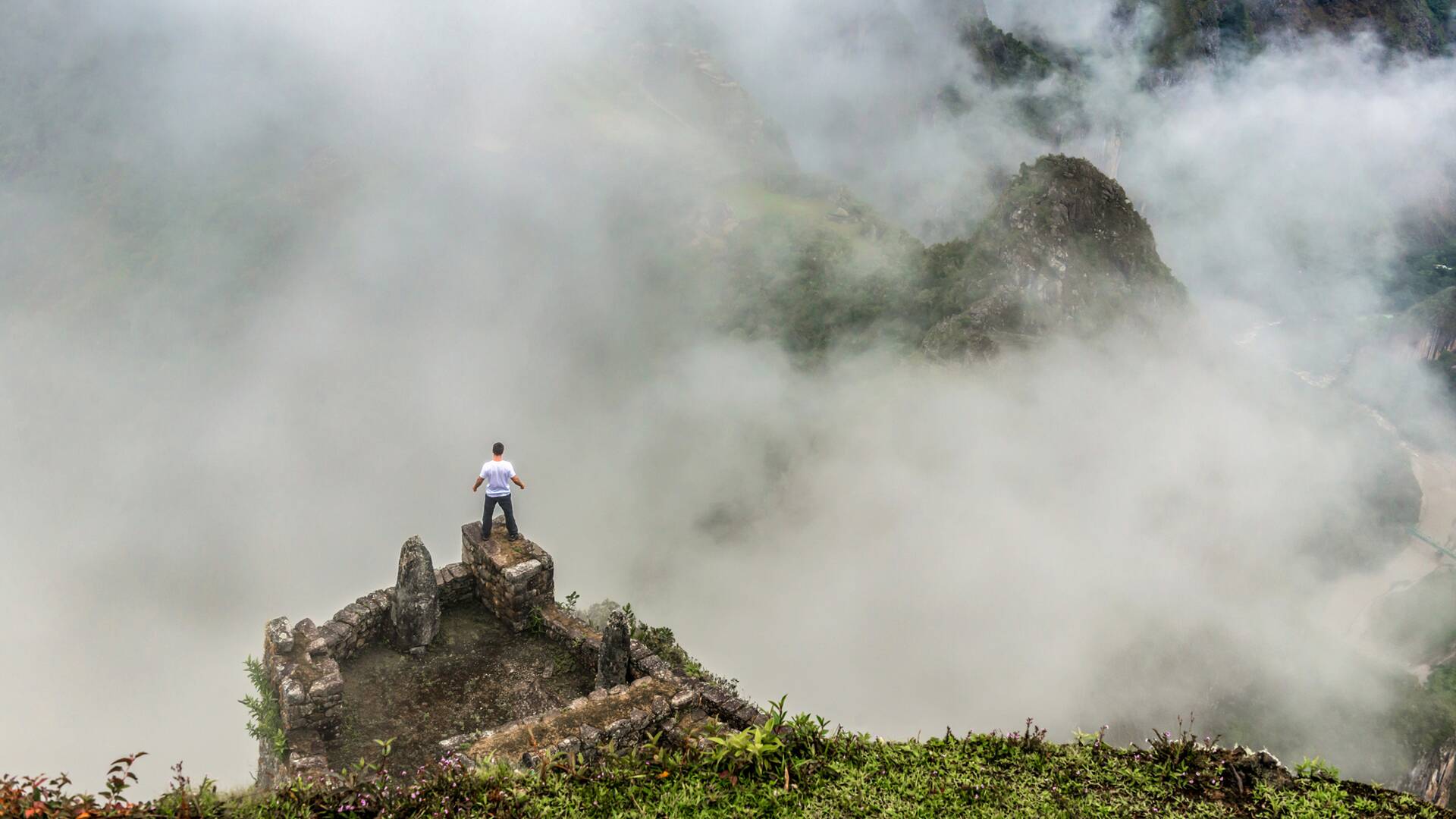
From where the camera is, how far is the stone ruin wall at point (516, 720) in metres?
14.6

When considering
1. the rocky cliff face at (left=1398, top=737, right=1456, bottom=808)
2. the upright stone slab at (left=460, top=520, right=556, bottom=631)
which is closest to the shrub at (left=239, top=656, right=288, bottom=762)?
the upright stone slab at (left=460, top=520, right=556, bottom=631)

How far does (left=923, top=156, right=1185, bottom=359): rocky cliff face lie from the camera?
2874 inches

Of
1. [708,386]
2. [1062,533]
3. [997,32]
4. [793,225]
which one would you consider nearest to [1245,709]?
[1062,533]

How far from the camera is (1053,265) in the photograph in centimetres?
7338

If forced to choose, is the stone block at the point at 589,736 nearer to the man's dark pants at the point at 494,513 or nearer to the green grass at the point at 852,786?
the green grass at the point at 852,786

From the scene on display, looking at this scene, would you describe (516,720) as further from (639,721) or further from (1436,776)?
(1436,776)

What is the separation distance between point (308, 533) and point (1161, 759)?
257ft

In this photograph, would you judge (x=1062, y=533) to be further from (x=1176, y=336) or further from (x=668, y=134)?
(x=668, y=134)

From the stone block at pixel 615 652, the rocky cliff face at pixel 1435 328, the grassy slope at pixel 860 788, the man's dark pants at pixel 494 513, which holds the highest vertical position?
the rocky cliff face at pixel 1435 328

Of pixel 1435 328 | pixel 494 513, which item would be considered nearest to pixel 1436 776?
pixel 494 513

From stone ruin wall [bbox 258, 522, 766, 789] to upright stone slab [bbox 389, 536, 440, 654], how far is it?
1.55 feet

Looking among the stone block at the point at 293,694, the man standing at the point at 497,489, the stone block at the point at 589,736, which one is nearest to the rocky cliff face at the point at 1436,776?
the man standing at the point at 497,489

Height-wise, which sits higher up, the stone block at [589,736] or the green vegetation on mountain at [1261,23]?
the green vegetation on mountain at [1261,23]

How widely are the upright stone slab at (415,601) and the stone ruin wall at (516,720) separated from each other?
0.47 meters
